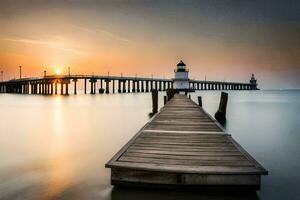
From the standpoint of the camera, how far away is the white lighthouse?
238ft

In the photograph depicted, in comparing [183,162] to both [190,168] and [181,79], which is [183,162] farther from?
[181,79]

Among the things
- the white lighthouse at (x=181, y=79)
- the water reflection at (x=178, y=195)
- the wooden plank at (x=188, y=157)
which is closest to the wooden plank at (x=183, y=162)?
the wooden plank at (x=188, y=157)

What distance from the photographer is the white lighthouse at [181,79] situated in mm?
72688

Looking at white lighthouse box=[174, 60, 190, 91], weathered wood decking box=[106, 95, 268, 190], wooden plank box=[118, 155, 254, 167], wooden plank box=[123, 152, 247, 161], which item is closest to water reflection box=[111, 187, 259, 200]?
weathered wood decking box=[106, 95, 268, 190]

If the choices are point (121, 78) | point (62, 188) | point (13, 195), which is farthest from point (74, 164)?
point (121, 78)

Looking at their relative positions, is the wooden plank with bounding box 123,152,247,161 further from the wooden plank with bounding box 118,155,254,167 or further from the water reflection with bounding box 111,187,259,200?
the water reflection with bounding box 111,187,259,200

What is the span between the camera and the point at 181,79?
73.4 meters

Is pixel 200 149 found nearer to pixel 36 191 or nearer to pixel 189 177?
pixel 189 177

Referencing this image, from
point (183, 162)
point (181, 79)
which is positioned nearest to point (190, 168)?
point (183, 162)

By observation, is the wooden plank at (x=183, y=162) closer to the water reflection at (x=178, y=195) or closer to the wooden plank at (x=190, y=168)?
the wooden plank at (x=190, y=168)

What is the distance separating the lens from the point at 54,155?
1127 cm

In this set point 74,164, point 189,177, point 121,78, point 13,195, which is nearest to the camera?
point 189,177

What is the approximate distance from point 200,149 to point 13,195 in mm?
4142

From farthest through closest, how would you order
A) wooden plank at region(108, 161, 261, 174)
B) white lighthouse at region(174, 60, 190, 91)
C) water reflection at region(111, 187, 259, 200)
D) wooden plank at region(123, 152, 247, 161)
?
white lighthouse at region(174, 60, 190, 91), wooden plank at region(123, 152, 247, 161), water reflection at region(111, 187, 259, 200), wooden plank at region(108, 161, 261, 174)
